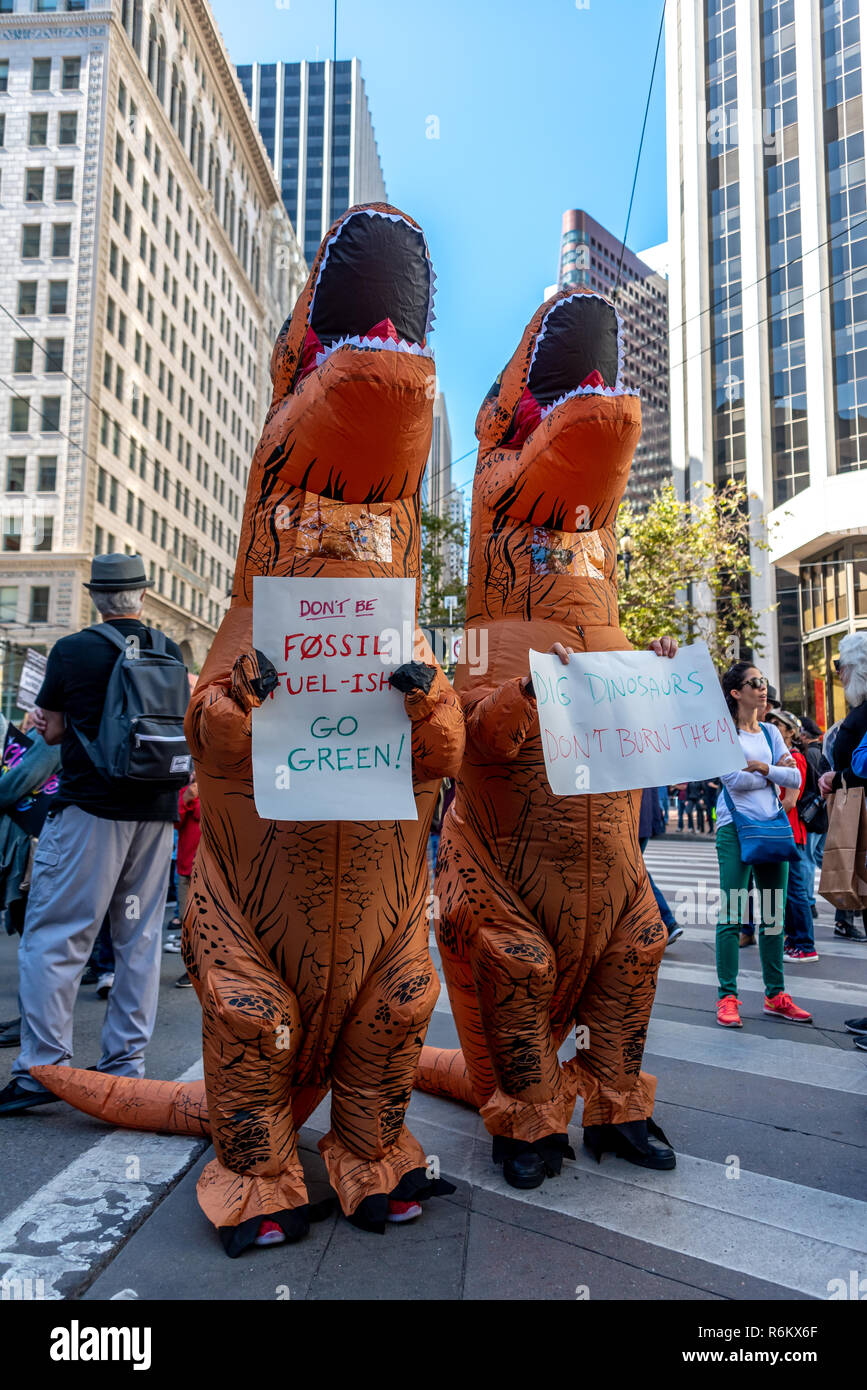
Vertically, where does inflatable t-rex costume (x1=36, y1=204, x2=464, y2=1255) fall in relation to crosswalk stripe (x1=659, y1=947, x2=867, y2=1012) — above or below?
above

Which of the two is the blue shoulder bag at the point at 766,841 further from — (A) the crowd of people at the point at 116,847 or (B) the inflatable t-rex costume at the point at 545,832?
(B) the inflatable t-rex costume at the point at 545,832

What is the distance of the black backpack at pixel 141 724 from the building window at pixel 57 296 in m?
33.4

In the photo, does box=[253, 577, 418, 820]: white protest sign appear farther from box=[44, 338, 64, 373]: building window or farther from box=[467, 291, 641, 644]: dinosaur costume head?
box=[44, 338, 64, 373]: building window

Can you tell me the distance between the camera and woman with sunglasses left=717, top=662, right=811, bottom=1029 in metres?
4.74

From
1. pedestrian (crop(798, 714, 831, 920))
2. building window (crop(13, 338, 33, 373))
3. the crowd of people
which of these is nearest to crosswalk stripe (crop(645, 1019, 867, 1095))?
the crowd of people

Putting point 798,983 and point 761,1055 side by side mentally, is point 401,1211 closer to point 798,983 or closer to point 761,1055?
point 761,1055

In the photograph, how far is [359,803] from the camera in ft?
8.10

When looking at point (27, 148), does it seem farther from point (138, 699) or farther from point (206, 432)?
point (138, 699)

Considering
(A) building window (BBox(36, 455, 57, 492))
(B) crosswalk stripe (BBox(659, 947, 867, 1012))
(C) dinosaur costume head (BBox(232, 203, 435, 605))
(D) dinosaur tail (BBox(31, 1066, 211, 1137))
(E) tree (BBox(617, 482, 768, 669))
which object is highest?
(A) building window (BBox(36, 455, 57, 492))

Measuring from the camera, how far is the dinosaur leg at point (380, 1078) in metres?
2.54

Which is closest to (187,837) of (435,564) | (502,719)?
(502,719)

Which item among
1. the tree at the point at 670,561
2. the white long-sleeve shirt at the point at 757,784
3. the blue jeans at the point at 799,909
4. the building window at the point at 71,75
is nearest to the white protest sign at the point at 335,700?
the white long-sleeve shirt at the point at 757,784

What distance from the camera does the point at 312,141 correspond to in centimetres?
8588

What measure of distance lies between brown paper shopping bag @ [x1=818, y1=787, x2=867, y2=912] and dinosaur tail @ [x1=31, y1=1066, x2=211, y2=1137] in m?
2.65
